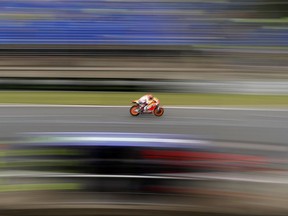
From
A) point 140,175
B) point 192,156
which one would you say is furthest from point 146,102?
point 140,175

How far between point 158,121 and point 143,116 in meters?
0.47

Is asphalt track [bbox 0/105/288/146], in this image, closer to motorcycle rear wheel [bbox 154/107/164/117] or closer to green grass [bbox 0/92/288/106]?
motorcycle rear wheel [bbox 154/107/164/117]

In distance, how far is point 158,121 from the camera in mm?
10906

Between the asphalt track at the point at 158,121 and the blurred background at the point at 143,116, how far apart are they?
0.11 ft

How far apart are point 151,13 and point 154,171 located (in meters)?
17.4

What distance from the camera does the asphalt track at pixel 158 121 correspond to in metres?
10.1

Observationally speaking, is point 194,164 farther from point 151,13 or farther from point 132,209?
point 151,13

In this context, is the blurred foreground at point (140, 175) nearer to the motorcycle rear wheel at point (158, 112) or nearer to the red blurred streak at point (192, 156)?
the red blurred streak at point (192, 156)

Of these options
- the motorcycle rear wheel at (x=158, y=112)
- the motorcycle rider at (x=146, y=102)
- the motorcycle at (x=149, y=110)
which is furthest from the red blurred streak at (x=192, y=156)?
the motorcycle rear wheel at (x=158, y=112)

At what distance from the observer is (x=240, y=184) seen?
4.50 metres

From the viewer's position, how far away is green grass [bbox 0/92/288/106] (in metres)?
13.5

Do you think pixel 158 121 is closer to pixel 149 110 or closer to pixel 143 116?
pixel 149 110

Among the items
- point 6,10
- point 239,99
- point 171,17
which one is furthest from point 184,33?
point 6,10

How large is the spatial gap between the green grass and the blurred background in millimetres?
62
